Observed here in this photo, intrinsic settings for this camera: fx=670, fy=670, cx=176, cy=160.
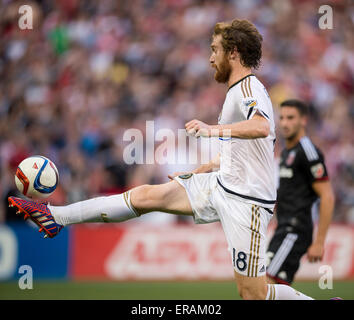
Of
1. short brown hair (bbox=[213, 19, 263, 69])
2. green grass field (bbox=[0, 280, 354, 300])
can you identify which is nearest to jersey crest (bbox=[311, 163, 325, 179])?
short brown hair (bbox=[213, 19, 263, 69])

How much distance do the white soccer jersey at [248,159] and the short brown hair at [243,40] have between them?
7.0 inches

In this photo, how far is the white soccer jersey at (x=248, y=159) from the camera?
527cm

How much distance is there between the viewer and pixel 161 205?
548cm

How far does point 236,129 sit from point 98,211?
1.42m

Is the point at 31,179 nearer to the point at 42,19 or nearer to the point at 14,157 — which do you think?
the point at 14,157

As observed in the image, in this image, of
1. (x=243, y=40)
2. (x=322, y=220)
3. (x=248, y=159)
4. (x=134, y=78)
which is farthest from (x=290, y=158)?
(x=134, y=78)

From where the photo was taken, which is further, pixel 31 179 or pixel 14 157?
pixel 14 157

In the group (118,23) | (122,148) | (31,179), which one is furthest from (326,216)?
(118,23)

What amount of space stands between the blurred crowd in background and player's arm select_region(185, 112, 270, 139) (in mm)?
7388

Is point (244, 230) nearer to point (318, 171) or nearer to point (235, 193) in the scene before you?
point (235, 193)

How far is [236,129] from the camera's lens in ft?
16.0

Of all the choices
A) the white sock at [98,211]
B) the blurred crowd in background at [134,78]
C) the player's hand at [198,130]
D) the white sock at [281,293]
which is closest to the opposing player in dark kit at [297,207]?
the white sock at [281,293]

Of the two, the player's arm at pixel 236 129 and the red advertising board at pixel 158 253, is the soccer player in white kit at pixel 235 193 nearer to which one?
the player's arm at pixel 236 129

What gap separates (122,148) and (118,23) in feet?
13.8
